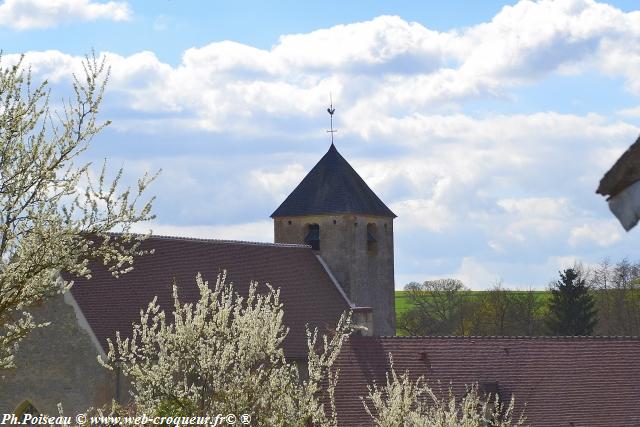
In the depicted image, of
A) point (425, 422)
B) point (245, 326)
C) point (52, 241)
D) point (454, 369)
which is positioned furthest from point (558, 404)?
point (52, 241)

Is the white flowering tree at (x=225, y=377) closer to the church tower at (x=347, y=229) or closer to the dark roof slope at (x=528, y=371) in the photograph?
the dark roof slope at (x=528, y=371)

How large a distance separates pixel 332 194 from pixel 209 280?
882cm

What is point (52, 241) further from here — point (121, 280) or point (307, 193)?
point (307, 193)

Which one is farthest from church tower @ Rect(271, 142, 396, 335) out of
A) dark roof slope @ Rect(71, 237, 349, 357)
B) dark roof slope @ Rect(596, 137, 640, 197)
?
dark roof slope @ Rect(596, 137, 640, 197)

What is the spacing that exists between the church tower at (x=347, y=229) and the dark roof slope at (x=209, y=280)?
1018 millimetres

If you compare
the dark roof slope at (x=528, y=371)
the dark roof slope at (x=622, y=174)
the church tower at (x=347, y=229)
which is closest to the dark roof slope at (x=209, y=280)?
the church tower at (x=347, y=229)

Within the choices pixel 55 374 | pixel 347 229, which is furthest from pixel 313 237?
pixel 55 374

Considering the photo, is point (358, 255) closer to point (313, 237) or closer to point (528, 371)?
point (313, 237)

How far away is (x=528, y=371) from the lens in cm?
2814

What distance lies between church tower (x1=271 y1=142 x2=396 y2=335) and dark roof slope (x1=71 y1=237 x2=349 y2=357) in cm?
102

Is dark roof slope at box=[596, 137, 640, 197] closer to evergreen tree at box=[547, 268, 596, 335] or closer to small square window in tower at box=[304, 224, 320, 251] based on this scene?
small square window in tower at box=[304, 224, 320, 251]

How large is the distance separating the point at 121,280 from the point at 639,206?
23.8 meters

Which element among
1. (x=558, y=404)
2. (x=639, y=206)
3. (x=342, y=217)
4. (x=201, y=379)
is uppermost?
(x=342, y=217)

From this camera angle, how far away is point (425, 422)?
14.6 meters
